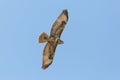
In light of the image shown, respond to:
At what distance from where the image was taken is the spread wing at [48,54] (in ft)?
90.4

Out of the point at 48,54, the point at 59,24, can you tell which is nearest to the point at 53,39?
the point at 59,24

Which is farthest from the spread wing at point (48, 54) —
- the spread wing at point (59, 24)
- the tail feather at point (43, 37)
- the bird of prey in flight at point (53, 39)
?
the tail feather at point (43, 37)

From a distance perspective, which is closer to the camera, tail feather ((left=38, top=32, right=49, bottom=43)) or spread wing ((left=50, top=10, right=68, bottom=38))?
tail feather ((left=38, top=32, right=49, bottom=43))

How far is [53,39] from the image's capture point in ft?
88.6

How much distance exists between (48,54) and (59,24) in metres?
1.69

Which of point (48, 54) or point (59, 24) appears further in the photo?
point (48, 54)

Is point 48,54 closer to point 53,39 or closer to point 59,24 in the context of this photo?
point 53,39

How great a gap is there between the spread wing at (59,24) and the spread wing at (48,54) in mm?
658

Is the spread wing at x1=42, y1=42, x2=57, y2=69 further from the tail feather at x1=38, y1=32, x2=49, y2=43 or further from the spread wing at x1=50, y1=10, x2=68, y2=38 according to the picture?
the tail feather at x1=38, y1=32, x2=49, y2=43

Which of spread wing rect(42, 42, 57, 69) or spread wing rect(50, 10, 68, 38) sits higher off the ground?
spread wing rect(50, 10, 68, 38)

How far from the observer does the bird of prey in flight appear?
26953mm

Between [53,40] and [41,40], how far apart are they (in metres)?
1.27

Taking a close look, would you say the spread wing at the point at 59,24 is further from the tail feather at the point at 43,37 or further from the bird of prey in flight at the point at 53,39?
the tail feather at the point at 43,37

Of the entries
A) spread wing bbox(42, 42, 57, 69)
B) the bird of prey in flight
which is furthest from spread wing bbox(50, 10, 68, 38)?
spread wing bbox(42, 42, 57, 69)
